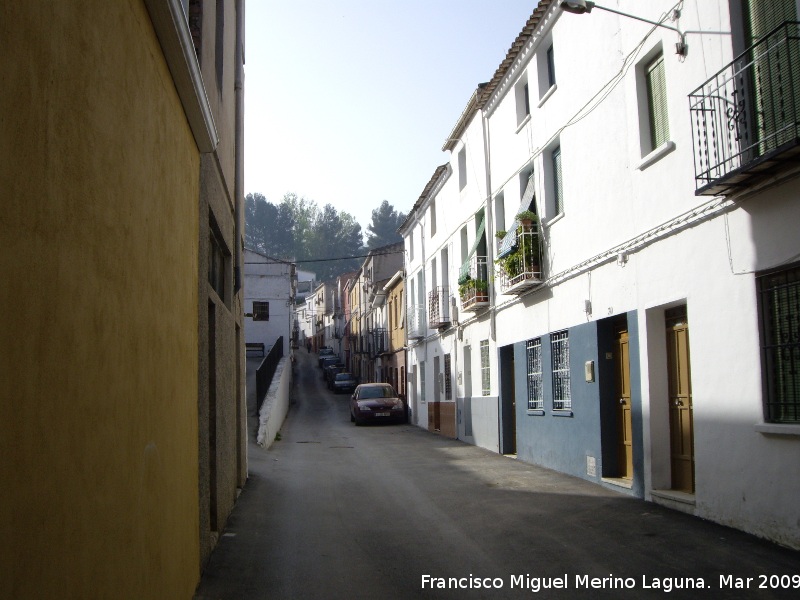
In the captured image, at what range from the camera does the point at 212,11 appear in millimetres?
8312

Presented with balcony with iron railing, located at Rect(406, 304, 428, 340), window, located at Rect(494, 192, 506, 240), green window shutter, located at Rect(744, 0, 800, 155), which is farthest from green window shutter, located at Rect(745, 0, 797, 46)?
balcony with iron railing, located at Rect(406, 304, 428, 340)

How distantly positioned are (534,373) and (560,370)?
1.62 meters

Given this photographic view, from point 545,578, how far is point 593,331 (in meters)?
6.21

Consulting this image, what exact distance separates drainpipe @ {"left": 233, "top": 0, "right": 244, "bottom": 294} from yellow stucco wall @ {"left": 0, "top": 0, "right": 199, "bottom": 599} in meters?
6.31

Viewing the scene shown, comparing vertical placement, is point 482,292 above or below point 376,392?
above

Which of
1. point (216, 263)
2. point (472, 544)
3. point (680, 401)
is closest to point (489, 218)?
point (680, 401)

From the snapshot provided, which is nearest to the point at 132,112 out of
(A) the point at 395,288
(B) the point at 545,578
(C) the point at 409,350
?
(B) the point at 545,578

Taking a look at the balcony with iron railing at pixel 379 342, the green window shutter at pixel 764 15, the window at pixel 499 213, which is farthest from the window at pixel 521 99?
the balcony with iron railing at pixel 379 342

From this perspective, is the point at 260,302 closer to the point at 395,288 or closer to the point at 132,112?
the point at 395,288

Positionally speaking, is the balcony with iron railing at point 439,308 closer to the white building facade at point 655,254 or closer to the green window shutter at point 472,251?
the green window shutter at point 472,251

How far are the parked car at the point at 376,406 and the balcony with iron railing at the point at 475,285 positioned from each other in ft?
34.0

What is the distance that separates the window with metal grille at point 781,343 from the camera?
24.6 feet

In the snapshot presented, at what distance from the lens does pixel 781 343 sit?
25.2 feet

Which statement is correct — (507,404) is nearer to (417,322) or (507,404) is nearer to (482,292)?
(482,292)
